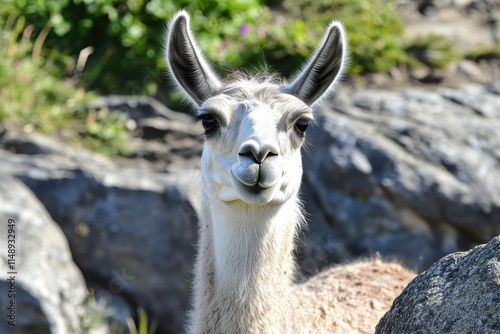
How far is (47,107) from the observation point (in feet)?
35.6

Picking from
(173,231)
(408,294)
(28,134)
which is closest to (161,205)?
(173,231)

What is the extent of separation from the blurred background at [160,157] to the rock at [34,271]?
0.07 feet

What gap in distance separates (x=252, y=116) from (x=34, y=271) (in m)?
4.93

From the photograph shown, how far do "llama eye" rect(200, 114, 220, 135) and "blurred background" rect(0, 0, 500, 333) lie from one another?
4284mm

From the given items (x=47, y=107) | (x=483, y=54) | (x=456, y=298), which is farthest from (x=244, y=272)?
(x=483, y=54)

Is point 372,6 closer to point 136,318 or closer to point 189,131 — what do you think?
point 189,131

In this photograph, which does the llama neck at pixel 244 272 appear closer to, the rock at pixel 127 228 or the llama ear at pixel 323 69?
the llama ear at pixel 323 69

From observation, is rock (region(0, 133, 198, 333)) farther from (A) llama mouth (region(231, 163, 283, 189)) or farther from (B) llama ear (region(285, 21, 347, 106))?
(A) llama mouth (region(231, 163, 283, 189))

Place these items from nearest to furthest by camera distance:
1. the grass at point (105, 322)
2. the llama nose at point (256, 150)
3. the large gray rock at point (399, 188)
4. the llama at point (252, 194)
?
1. the llama nose at point (256, 150)
2. the llama at point (252, 194)
3. the grass at point (105, 322)
4. the large gray rock at point (399, 188)

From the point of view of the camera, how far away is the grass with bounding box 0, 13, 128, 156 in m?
10.6

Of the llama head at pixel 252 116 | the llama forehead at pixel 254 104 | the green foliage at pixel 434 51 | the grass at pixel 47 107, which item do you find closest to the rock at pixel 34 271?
Answer: the grass at pixel 47 107

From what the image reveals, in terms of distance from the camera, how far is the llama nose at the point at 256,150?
4359 mm

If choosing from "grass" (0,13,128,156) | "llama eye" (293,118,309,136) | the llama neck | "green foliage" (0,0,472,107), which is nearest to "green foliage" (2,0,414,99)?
"green foliage" (0,0,472,107)

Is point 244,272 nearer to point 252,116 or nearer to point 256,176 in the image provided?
point 256,176
